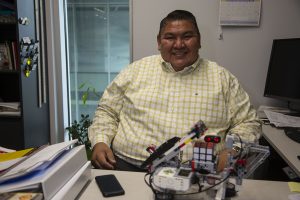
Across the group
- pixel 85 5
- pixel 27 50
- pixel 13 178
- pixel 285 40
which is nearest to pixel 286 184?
pixel 13 178

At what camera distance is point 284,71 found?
79.3 inches

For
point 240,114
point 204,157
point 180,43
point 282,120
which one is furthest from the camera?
point 282,120

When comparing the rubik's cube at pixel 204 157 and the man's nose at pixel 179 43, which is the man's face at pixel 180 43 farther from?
the rubik's cube at pixel 204 157

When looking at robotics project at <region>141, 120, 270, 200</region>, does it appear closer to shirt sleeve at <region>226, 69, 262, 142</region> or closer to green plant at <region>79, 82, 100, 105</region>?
shirt sleeve at <region>226, 69, 262, 142</region>

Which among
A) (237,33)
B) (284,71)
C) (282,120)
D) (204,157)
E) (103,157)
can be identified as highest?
(237,33)

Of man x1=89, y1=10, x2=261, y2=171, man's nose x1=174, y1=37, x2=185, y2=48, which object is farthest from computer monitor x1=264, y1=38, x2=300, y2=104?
man's nose x1=174, y1=37, x2=185, y2=48

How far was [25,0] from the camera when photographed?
231 centimetres

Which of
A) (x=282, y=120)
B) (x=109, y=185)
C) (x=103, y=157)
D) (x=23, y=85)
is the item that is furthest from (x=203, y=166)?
(x=23, y=85)

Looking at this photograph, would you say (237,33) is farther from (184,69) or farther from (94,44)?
(94,44)

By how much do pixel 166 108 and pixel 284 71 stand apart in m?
0.98

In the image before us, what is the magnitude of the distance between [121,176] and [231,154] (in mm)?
452

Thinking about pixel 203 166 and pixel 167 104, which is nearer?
pixel 203 166

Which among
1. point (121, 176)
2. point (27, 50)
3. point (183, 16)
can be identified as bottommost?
point (121, 176)

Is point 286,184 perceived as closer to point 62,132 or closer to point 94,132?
point 94,132
